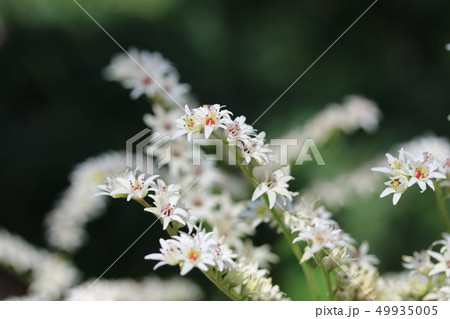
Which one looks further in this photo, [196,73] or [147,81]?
[196,73]

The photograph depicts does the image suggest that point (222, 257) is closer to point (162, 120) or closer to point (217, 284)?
point (217, 284)

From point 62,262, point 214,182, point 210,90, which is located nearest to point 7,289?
point 62,262

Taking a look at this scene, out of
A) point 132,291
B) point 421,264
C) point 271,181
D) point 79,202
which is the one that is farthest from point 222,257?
point 79,202

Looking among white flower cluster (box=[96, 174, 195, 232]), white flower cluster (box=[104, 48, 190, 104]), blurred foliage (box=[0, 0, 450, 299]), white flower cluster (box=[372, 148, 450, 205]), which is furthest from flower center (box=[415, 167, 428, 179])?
blurred foliage (box=[0, 0, 450, 299])

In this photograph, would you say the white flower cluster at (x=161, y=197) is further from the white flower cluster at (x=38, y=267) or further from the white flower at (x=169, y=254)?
the white flower cluster at (x=38, y=267)

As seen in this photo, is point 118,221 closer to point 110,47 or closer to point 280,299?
point 110,47
